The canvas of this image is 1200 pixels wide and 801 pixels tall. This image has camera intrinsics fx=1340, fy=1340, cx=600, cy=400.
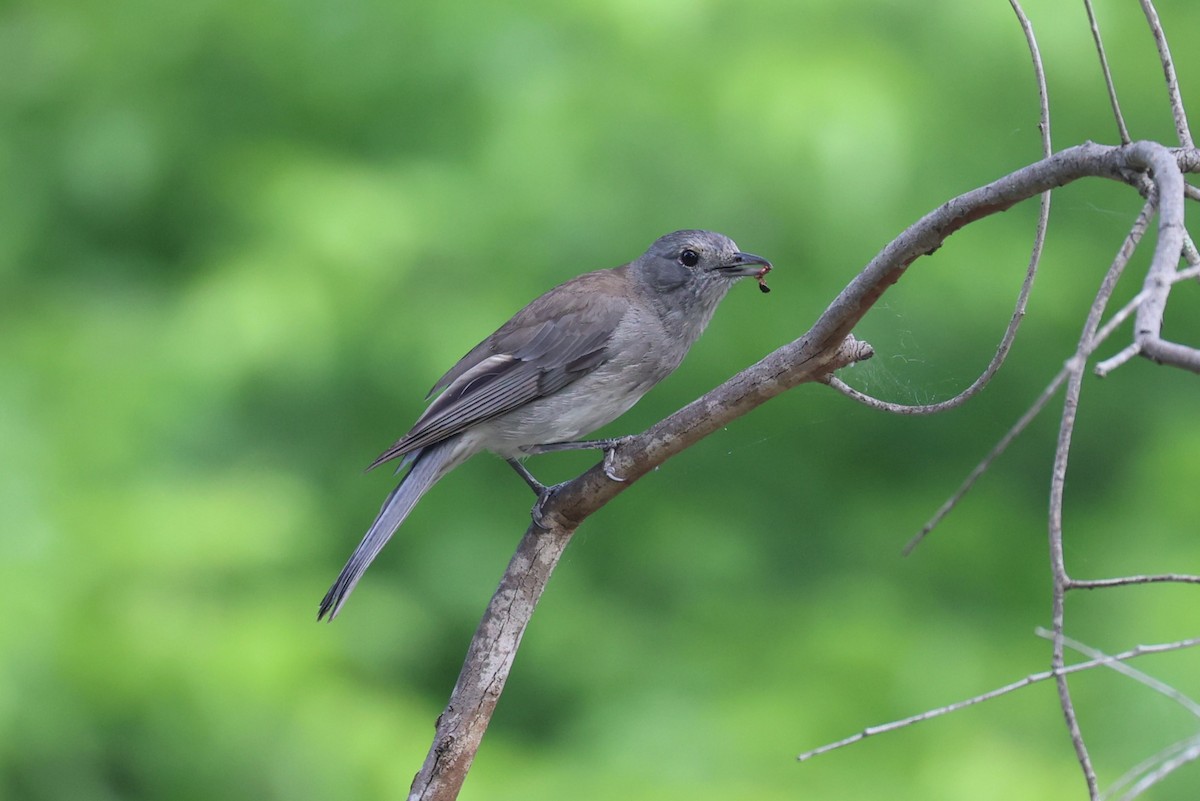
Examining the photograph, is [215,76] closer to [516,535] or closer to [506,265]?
[506,265]

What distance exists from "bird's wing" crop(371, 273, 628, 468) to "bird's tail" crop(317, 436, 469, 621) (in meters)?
0.10

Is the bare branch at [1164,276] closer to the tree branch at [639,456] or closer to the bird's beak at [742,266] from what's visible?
the tree branch at [639,456]

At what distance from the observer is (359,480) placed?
13.8 ft

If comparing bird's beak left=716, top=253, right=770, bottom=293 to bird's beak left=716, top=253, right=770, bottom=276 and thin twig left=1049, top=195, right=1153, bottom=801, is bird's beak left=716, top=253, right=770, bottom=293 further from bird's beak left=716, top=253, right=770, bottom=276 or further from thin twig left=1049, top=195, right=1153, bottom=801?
thin twig left=1049, top=195, right=1153, bottom=801

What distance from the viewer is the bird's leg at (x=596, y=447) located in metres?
2.19

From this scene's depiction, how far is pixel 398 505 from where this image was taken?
2.86 meters

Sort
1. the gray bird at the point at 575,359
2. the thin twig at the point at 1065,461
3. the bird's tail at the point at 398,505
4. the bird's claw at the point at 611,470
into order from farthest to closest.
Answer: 1. the gray bird at the point at 575,359
2. the bird's tail at the point at 398,505
3. the bird's claw at the point at 611,470
4. the thin twig at the point at 1065,461

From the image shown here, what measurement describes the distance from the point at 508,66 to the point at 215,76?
1.03 meters

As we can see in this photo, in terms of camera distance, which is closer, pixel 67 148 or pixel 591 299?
pixel 591 299

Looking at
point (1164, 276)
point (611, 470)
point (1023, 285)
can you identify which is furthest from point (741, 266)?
point (1164, 276)

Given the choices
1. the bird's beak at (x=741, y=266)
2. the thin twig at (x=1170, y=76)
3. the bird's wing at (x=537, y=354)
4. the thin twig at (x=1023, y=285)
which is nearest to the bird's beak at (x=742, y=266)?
the bird's beak at (x=741, y=266)

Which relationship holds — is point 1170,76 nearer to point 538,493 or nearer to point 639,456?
point 639,456

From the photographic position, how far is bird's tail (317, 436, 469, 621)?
2580 millimetres

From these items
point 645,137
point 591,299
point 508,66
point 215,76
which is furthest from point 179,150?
point 591,299
